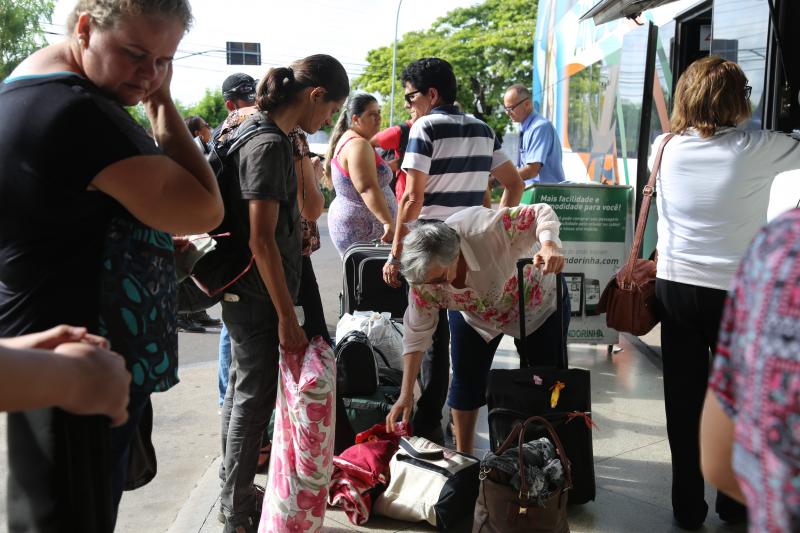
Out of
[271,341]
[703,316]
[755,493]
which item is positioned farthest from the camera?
[703,316]

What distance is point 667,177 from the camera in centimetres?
336

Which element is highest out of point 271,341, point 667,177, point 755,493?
point 667,177

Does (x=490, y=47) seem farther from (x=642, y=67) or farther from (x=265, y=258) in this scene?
(x=265, y=258)

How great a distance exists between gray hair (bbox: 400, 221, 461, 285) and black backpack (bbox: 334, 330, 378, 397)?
87 centimetres

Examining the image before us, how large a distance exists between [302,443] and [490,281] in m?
1.19

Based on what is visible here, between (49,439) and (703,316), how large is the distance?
2.58 meters

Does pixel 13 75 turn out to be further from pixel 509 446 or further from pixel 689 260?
pixel 689 260

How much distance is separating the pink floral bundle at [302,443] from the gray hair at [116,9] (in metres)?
1.52

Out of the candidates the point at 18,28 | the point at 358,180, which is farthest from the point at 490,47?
the point at 358,180

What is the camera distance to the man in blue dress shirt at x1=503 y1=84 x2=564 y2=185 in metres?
7.02

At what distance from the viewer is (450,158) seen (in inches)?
183

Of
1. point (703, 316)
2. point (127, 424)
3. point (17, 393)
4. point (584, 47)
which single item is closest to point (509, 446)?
point (703, 316)

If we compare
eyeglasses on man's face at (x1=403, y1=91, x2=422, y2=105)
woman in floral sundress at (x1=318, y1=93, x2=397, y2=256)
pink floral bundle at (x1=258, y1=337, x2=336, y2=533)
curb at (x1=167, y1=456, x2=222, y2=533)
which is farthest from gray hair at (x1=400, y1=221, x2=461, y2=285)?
woman in floral sundress at (x1=318, y1=93, x2=397, y2=256)

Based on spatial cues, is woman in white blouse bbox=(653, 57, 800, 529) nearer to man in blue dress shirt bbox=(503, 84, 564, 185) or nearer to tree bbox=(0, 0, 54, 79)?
man in blue dress shirt bbox=(503, 84, 564, 185)
